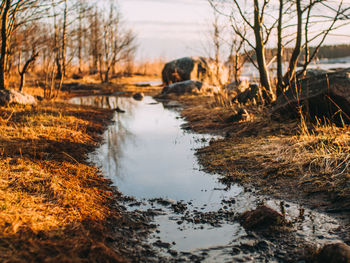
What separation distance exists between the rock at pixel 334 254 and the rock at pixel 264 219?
583 millimetres

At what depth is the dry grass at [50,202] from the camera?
237cm

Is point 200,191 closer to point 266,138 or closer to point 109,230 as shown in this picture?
point 109,230

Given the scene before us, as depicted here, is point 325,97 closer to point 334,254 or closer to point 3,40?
point 334,254

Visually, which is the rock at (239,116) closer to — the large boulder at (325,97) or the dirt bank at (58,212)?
the large boulder at (325,97)

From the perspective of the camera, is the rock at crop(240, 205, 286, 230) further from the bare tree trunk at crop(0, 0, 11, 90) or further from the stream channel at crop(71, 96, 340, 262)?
the bare tree trunk at crop(0, 0, 11, 90)

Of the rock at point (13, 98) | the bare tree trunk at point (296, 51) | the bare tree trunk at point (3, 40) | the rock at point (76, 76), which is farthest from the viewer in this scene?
the rock at point (76, 76)

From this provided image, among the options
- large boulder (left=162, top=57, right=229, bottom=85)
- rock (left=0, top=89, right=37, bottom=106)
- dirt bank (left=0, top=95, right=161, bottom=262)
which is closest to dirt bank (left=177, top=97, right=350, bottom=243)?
dirt bank (left=0, top=95, right=161, bottom=262)

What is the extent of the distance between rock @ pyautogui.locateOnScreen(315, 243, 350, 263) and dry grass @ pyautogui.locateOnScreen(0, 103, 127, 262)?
58.1 inches

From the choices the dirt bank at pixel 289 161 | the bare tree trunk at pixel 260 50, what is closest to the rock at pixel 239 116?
the dirt bank at pixel 289 161

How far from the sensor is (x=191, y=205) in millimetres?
3598

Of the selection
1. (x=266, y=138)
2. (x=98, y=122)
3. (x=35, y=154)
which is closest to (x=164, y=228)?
(x=35, y=154)

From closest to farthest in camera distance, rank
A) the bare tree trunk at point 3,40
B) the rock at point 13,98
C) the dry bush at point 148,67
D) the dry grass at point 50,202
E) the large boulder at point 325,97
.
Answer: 1. the dry grass at point 50,202
2. the large boulder at point 325,97
3. the bare tree trunk at point 3,40
4. the rock at point 13,98
5. the dry bush at point 148,67

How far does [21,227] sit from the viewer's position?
2561 mm

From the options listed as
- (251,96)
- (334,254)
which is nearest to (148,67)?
(251,96)
